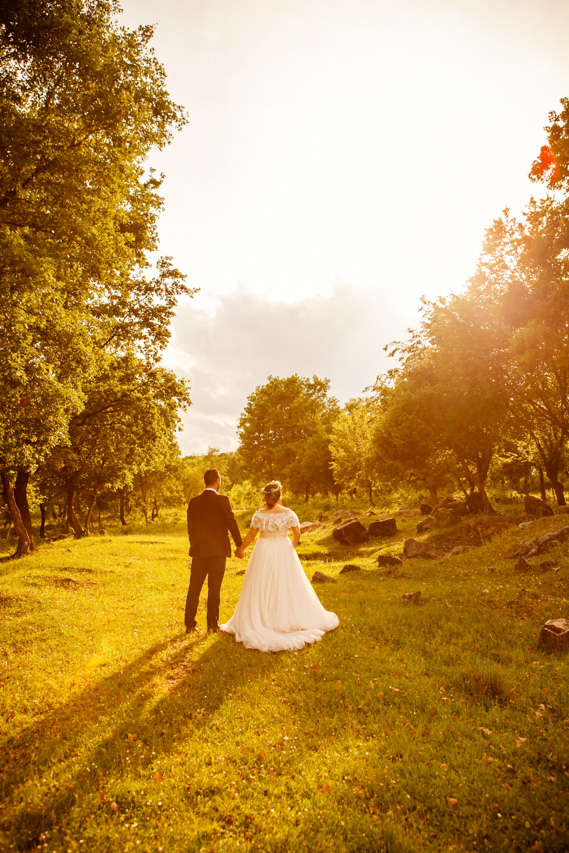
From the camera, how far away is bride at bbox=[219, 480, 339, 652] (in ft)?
35.3

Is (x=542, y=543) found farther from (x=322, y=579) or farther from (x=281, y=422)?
(x=281, y=422)

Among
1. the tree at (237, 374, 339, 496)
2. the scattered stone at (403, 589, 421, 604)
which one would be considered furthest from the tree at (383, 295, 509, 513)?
the tree at (237, 374, 339, 496)

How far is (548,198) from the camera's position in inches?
776

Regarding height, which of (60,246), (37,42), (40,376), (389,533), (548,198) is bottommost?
(389,533)

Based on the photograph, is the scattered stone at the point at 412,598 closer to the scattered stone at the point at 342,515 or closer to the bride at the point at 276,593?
the bride at the point at 276,593

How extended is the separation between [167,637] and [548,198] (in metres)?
23.5

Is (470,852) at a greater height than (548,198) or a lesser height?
lesser

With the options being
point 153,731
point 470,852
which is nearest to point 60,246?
point 153,731

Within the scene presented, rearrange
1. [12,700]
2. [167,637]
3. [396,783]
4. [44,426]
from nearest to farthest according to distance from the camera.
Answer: [396,783], [12,700], [167,637], [44,426]

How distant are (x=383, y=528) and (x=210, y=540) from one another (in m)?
22.5

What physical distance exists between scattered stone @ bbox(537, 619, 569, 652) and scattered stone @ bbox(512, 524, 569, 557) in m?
7.73

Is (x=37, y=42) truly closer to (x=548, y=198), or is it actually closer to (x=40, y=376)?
(x=40, y=376)

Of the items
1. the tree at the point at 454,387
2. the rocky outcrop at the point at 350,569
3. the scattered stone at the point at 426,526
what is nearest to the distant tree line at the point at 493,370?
the tree at the point at 454,387

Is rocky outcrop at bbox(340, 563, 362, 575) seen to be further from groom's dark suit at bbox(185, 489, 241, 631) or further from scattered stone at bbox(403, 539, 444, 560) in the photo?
groom's dark suit at bbox(185, 489, 241, 631)
